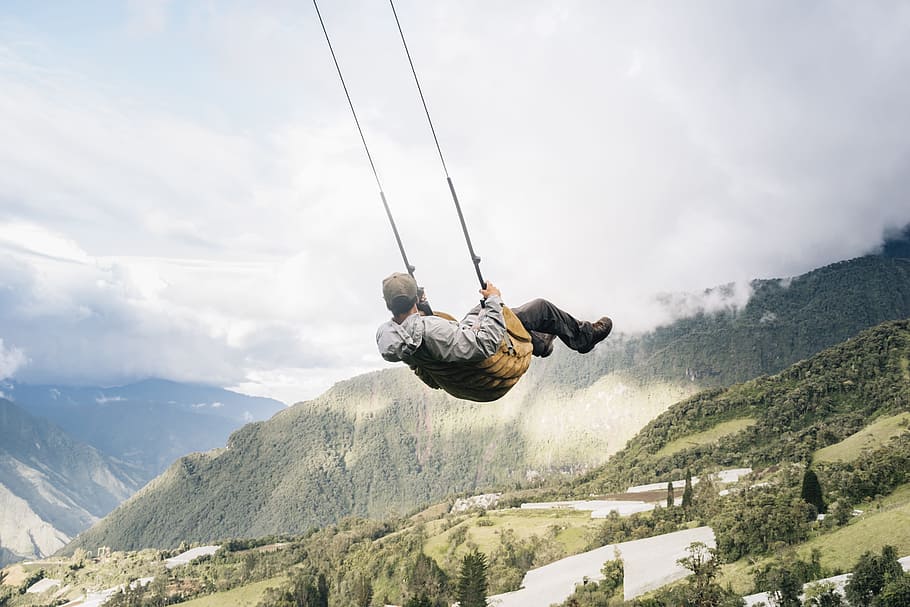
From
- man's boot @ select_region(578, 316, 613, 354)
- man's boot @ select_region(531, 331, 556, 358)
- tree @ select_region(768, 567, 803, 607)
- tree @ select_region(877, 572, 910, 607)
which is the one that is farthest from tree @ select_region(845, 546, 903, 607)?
man's boot @ select_region(531, 331, 556, 358)

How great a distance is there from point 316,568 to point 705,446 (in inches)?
3490

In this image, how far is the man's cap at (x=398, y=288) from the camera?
5.68m

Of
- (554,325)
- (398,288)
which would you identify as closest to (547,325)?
(554,325)

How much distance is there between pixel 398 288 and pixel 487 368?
119 centimetres

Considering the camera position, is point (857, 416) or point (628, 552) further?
point (857, 416)

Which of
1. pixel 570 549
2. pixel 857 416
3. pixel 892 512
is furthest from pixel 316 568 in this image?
pixel 857 416

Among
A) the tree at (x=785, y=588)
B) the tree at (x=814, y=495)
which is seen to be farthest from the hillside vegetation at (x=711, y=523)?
the tree at (x=814, y=495)

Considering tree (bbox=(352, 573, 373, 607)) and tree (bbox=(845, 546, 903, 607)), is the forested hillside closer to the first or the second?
tree (bbox=(352, 573, 373, 607))

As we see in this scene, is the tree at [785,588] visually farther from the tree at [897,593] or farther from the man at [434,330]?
the man at [434,330]

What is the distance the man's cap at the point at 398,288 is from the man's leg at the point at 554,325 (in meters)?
1.68

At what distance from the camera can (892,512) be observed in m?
51.7

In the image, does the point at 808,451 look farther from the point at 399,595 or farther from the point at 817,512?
the point at 399,595

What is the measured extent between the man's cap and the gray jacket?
8.3 inches

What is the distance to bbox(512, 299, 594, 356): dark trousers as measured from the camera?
7.05 m
